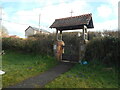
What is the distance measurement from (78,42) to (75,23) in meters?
1.71

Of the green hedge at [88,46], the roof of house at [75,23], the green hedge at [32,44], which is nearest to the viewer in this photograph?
the green hedge at [88,46]

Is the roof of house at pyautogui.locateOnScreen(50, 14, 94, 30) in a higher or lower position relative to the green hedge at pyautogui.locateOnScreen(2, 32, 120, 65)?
higher

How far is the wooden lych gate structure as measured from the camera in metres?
10.6

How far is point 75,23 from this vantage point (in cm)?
1103

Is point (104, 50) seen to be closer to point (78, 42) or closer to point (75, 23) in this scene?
point (78, 42)

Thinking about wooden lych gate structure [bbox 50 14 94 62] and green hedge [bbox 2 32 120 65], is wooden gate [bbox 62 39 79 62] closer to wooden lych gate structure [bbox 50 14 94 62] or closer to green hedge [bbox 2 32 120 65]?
wooden lych gate structure [bbox 50 14 94 62]

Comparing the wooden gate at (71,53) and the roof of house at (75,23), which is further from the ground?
the roof of house at (75,23)

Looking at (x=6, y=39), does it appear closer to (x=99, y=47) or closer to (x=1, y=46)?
(x=1, y=46)

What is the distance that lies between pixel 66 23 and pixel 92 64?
453cm

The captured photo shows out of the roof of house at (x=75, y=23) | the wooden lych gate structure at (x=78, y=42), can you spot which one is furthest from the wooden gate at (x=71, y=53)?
the roof of house at (x=75, y=23)

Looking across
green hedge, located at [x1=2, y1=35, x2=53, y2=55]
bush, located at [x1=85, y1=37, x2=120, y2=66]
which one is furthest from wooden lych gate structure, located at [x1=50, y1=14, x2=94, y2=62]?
green hedge, located at [x1=2, y1=35, x2=53, y2=55]

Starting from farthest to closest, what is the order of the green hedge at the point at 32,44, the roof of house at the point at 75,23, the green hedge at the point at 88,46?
the green hedge at the point at 32,44 → the roof of house at the point at 75,23 → the green hedge at the point at 88,46

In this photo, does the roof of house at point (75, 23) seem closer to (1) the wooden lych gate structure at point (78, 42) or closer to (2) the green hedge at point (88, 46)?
(1) the wooden lych gate structure at point (78, 42)

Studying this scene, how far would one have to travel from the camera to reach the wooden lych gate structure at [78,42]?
1062 centimetres
